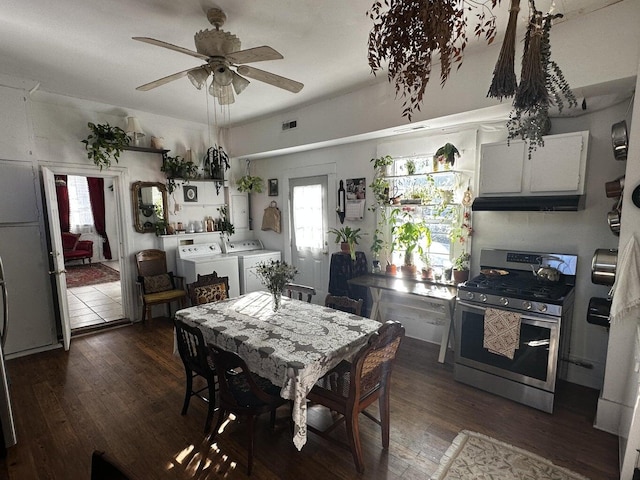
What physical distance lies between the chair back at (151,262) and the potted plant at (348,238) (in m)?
2.48

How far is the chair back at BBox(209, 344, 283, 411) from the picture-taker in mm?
1846

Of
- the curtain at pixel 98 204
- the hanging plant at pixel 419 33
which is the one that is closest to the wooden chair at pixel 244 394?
the hanging plant at pixel 419 33

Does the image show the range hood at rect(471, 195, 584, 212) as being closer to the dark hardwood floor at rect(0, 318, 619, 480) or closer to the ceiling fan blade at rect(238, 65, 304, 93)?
the dark hardwood floor at rect(0, 318, 619, 480)

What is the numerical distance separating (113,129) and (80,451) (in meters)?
3.47

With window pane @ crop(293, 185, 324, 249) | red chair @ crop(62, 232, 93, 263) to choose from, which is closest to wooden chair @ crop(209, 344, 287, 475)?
window pane @ crop(293, 185, 324, 249)

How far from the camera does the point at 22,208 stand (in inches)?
137

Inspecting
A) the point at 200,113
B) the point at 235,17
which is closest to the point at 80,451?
the point at 235,17

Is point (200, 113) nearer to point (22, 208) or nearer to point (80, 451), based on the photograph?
point (22, 208)

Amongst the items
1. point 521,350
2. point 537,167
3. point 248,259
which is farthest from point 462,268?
point 248,259

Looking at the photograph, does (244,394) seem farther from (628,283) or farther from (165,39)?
(165,39)

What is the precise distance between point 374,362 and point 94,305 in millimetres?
5163

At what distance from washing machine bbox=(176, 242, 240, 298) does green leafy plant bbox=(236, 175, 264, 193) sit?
3.49 ft

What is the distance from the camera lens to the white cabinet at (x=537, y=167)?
2613mm

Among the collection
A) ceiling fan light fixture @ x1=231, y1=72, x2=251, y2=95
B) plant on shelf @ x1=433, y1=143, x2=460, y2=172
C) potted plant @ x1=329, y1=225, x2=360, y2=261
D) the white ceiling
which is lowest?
potted plant @ x1=329, y1=225, x2=360, y2=261
